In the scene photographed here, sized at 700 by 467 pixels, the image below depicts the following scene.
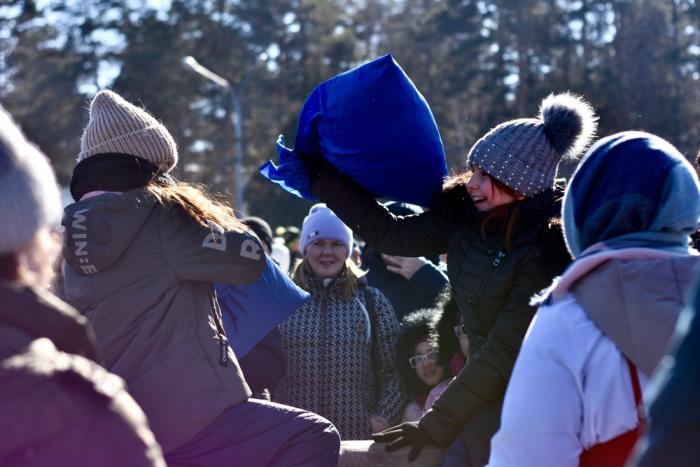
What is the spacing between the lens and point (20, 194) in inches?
73.7

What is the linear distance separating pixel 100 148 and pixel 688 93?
35.1 m

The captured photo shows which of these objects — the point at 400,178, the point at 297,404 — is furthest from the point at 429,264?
the point at 400,178

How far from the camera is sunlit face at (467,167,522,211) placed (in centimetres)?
359

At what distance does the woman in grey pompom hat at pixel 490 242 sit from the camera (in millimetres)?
3414

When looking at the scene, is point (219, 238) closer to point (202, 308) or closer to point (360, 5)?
point (202, 308)

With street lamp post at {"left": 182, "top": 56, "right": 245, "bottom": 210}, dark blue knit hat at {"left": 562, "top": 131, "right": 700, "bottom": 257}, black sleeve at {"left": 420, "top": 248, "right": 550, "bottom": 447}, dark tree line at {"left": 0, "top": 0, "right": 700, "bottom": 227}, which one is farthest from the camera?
dark tree line at {"left": 0, "top": 0, "right": 700, "bottom": 227}

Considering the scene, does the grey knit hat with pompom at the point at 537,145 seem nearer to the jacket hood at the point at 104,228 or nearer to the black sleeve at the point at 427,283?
the jacket hood at the point at 104,228

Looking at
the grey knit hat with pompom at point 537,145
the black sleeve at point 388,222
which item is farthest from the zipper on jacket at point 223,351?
the grey knit hat with pompom at point 537,145

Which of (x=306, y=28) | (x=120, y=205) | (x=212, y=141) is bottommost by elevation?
(x=212, y=141)

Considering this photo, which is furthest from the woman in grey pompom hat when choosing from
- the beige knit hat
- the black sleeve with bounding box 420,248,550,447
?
the beige knit hat

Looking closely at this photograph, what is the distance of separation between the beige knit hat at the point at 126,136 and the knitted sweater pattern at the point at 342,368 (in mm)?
1833

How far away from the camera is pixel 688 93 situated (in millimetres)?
36500

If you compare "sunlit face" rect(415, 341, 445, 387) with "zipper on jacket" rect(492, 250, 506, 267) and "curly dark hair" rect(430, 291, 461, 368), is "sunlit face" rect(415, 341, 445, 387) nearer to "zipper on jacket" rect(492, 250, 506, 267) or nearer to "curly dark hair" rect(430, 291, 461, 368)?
"curly dark hair" rect(430, 291, 461, 368)

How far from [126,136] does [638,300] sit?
6.71 feet
